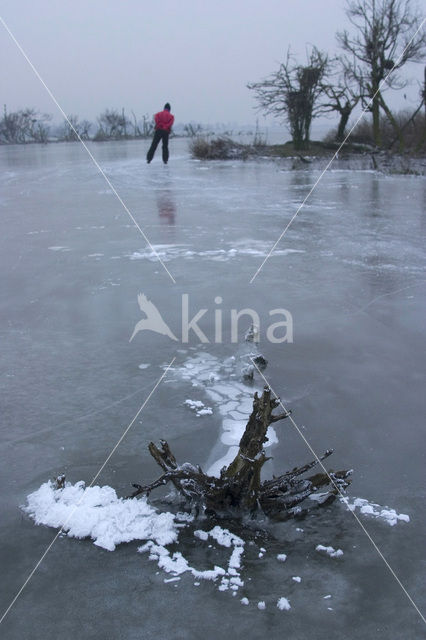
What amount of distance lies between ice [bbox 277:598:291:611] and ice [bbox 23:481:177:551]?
379mm

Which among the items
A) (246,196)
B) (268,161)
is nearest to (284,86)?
(268,161)

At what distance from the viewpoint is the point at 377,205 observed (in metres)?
8.35

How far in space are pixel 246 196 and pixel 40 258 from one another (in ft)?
15.9

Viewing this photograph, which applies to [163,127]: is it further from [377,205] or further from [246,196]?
[377,205]

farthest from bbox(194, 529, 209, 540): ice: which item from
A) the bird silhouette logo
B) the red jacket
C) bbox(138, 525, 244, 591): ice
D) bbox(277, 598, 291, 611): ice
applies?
the red jacket

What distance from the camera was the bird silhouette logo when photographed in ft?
11.7

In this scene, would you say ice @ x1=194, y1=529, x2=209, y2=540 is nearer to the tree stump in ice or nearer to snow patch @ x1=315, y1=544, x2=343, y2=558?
the tree stump in ice

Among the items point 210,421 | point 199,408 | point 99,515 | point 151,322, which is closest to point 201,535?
point 99,515

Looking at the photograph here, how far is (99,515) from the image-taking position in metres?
1.89

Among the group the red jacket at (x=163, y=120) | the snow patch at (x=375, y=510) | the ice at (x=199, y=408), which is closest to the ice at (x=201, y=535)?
the snow patch at (x=375, y=510)

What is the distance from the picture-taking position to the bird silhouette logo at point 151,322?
3.57 metres

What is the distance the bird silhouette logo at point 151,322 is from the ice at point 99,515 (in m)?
1.51

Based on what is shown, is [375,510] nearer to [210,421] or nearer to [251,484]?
[251,484]

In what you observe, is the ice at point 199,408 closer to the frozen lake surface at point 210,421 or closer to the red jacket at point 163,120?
the frozen lake surface at point 210,421
